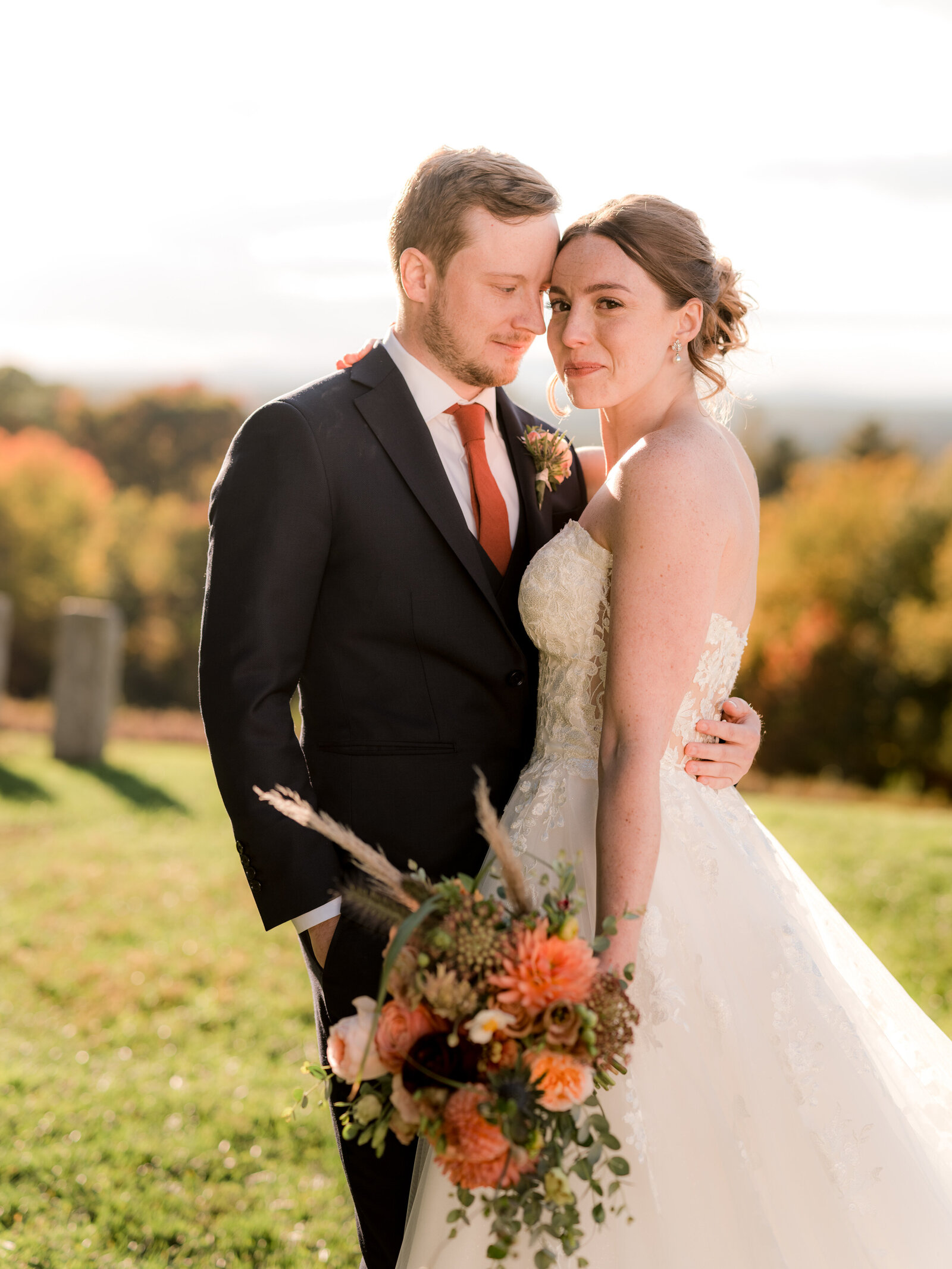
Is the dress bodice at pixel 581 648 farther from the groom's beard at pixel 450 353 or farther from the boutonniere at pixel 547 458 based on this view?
the groom's beard at pixel 450 353

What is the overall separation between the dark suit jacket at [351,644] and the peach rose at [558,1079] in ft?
→ 3.69

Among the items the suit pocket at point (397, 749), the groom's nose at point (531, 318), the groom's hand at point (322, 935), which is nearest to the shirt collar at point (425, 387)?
the groom's nose at point (531, 318)

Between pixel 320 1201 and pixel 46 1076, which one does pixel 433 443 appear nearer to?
pixel 320 1201

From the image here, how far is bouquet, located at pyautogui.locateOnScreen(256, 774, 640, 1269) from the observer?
6.09ft

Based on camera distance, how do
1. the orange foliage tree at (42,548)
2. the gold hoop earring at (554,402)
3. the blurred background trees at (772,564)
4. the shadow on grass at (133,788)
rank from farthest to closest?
the orange foliage tree at (42,548) < the blurred background trees at (772,564) < the shadow on grass at (133,788) < the gold hoop earring at (554,402)

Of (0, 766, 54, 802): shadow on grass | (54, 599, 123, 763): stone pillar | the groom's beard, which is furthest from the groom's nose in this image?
(54, 599, 123, 763): stone pillar

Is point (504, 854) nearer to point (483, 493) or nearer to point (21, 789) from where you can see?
point (483, 493)

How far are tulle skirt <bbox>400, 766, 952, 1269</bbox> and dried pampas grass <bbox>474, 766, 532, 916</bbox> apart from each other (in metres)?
0.40

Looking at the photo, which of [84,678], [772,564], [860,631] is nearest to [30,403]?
[772,564]

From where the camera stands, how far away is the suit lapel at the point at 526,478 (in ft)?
10.6

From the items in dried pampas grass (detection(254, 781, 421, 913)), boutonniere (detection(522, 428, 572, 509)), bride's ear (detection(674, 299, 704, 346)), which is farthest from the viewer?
boutonniere (detection(522, 428, 572, 509))

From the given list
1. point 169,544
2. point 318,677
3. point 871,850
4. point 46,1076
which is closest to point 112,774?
point 46,1076

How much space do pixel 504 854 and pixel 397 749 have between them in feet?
3.54

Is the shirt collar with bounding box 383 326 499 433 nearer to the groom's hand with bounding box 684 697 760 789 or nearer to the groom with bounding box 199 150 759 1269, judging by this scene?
the groom with bounding box 199 150 759 1269
